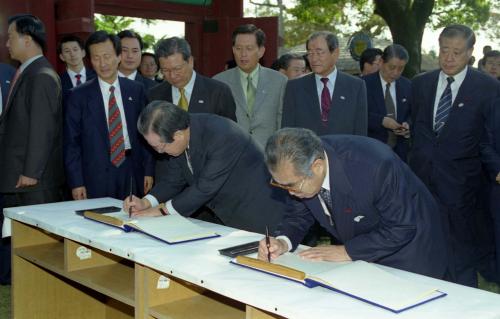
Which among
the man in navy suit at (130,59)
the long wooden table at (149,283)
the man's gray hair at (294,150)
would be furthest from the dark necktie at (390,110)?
the man's gray hair at (294,150)

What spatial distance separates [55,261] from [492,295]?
219cm

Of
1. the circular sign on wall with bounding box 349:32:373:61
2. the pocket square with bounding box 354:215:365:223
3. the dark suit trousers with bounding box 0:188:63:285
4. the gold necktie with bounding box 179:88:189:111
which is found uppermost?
the circular sign on wall with bounding box 349:32:373:61

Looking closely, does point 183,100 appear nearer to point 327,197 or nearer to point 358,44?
point 327,197

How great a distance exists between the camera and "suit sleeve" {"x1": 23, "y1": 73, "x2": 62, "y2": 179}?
13.6 feet

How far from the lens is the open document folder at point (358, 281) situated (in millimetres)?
2057

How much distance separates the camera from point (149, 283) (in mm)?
2670

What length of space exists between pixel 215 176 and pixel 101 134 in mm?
1199

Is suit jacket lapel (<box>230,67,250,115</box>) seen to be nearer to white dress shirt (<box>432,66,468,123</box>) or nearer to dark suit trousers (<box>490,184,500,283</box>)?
white dress shirt (<box>432,66,468,123</box>)

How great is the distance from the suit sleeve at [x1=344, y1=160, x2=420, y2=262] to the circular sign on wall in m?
8.07

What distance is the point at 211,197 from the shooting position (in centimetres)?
336

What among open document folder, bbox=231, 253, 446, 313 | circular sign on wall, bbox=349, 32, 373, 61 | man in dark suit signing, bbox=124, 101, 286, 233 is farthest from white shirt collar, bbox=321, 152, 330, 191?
circular sign on wall, bbox=349, 32, 373, 61

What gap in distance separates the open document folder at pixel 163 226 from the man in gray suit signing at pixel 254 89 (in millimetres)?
1507

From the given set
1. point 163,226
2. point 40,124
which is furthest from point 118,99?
point 163,226

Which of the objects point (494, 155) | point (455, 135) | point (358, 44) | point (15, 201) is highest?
point (358, 44)
